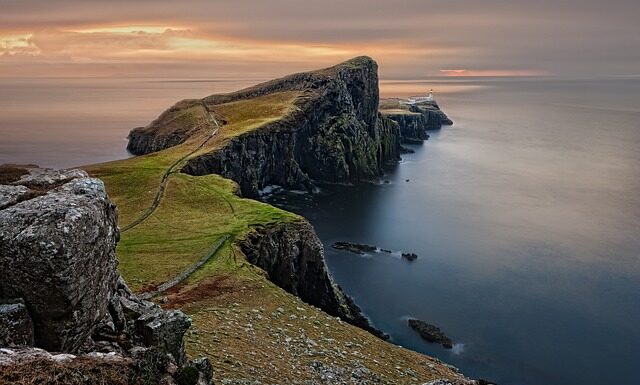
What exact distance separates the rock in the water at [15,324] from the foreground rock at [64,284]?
0.10ft

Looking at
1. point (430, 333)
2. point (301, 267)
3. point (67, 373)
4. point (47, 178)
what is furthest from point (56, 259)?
point (430, 333)

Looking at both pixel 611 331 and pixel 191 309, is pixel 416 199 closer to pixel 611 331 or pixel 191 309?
pixel 611 331

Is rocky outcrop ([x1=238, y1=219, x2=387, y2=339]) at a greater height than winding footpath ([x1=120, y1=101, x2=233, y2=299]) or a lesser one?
lesser

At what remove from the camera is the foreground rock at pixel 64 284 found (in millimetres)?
18688

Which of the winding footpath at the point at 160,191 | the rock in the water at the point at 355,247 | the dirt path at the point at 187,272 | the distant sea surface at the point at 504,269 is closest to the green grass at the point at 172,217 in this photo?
the dirt path at the point at 187,272

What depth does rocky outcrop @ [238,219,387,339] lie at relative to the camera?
68.8 meters

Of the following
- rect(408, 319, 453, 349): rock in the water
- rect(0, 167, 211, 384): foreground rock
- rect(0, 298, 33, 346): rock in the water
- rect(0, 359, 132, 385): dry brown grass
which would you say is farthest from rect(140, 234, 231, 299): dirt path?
rect(408, 319, 453, 349): rock in the water

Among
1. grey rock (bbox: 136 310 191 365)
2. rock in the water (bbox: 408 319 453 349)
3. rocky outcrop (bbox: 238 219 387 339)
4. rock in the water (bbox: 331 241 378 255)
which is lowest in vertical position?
rock in the water (bbox: 408 319 453 349)

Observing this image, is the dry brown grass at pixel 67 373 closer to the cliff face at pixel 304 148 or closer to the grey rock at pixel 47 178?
the grey rock at pixel 47 178

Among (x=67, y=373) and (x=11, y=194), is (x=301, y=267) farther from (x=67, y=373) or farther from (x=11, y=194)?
(x=67, y=373)

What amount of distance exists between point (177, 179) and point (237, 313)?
64068 millimetres

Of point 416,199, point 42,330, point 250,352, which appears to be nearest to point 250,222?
point 250,352

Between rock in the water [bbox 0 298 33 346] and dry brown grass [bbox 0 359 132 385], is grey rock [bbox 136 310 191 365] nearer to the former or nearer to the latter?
dry brown grass [bbox 0 359 132 385]

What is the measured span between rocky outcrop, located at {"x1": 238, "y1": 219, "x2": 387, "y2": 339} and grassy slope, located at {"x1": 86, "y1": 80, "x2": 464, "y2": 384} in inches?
117
